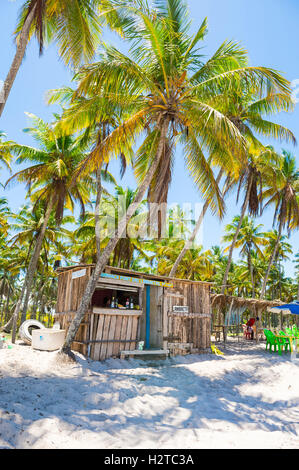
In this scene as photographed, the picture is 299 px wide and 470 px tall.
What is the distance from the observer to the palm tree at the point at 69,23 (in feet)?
25.0

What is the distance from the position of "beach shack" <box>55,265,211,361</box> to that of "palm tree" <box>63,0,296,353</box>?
1162mm

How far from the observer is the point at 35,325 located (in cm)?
1128

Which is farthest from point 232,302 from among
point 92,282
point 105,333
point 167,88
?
point 167,88

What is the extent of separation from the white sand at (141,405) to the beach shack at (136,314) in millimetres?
767

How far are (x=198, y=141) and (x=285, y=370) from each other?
22.9 ft

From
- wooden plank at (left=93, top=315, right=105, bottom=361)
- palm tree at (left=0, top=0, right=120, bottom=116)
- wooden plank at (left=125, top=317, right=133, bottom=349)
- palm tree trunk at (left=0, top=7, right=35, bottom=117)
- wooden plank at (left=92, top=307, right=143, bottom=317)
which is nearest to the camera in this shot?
palm tree trunk at (left=0, top=7, right=35, bottom=117)

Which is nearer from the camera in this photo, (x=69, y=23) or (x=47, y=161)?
(x=69, y=23)

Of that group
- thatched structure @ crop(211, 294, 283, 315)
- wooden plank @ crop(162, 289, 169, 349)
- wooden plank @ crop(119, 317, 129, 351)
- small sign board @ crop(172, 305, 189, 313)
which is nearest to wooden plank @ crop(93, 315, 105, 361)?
wooden plank @ crop(119, 317, 129, 351)

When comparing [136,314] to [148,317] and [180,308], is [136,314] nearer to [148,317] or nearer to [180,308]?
[148,317]

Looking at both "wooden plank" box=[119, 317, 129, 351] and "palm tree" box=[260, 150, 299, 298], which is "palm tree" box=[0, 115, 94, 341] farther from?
"palm tree" box=[260, 150, 299, 298]

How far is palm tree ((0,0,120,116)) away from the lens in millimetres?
7633

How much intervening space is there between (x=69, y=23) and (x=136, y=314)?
325 inches

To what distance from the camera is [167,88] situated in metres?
8.40
